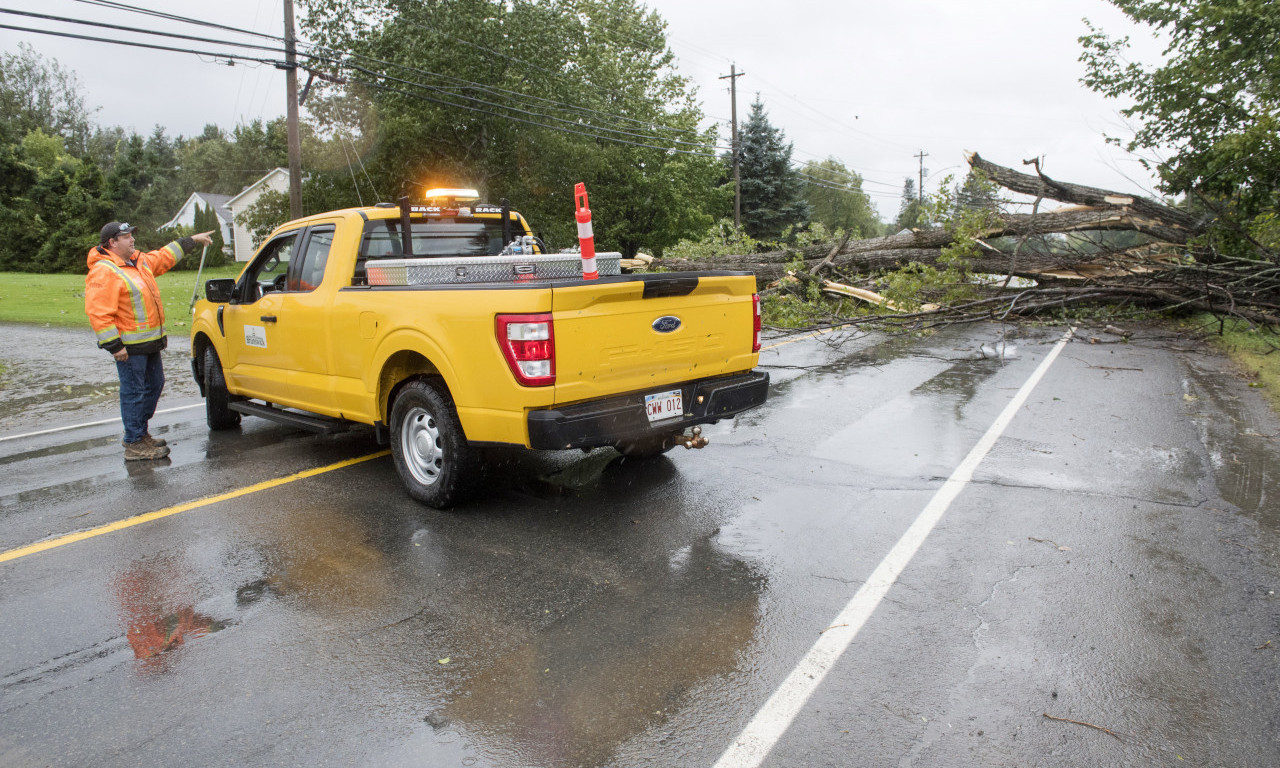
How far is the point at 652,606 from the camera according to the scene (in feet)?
12.4

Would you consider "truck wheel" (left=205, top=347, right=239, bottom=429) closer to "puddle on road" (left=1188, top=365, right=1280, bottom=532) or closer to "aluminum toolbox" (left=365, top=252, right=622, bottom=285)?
"aluminum toolbox" (left=365, top=252, right=622, bottom=285)

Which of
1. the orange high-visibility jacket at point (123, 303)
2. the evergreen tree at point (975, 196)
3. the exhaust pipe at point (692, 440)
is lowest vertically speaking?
the exhaust pipe at point (692, 440)

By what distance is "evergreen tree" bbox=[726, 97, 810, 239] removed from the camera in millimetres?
49906

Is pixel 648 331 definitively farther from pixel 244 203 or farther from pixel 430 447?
pixel 244 203

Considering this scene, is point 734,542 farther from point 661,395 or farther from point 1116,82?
point 1116,82

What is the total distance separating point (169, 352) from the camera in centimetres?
1425

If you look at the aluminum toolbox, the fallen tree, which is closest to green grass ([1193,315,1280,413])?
the fallen tree

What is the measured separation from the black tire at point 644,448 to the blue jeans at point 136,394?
3713mm

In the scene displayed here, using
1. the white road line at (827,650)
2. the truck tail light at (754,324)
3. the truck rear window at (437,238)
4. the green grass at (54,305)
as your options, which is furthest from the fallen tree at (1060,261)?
the green grass at (54,305)

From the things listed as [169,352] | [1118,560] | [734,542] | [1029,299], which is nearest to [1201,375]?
[1029,299]

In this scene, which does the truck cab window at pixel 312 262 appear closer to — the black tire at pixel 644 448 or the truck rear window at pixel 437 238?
the truck rear window at pixel 437 238


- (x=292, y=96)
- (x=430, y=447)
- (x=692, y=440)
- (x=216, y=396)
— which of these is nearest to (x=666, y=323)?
(x=692, y=440)

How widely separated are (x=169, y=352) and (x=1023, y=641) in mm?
14604

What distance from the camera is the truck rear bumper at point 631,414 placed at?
174 inches
